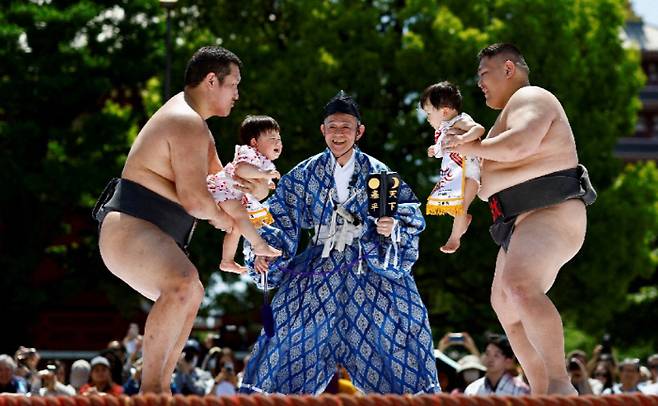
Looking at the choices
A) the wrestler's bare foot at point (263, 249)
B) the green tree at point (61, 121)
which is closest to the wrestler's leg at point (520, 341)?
the wrestler's bare foot at point (263, 249)

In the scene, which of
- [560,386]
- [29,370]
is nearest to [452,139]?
[560,386]

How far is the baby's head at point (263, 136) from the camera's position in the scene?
5129 millimetres

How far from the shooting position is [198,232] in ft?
52.2

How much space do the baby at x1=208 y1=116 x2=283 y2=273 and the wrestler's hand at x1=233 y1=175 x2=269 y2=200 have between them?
0.08ft

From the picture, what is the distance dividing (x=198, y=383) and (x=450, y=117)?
469 centimetres

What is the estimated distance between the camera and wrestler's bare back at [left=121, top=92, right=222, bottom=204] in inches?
163

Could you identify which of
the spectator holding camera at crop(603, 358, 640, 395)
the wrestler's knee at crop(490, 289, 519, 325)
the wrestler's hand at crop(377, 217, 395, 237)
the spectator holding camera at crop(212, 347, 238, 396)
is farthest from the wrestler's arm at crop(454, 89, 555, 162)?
the spectator holding camera at crop(212, 347, 238, 396)

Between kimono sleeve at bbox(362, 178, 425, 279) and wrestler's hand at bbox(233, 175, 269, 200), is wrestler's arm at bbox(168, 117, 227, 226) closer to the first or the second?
wrestler's hand at bbox(233, 175, 269, 200)

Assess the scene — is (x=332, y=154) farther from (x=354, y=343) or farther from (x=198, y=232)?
(x=198, y=232)

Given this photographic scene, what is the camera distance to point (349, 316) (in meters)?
5.19

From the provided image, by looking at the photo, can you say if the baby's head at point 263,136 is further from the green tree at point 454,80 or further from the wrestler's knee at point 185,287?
the green tree at point 454,80

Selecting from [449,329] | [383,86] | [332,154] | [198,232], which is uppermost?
[383,86]

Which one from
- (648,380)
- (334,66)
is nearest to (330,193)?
(648,380)

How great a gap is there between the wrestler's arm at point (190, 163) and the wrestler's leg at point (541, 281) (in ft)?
3.89
